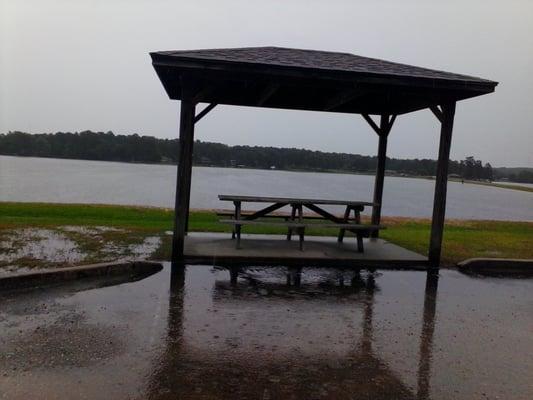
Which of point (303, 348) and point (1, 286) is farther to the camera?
point (1, 286)

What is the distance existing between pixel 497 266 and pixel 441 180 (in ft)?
5.96

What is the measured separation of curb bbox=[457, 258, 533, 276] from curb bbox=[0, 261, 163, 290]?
5.15m

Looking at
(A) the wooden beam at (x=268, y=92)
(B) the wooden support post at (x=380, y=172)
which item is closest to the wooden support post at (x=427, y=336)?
(B) the wooden support post at (x=380, y=172)

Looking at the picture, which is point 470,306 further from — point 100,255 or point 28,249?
point 28,249

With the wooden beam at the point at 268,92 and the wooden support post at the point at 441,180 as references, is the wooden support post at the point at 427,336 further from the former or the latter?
the wooden beam at the point at 268,92


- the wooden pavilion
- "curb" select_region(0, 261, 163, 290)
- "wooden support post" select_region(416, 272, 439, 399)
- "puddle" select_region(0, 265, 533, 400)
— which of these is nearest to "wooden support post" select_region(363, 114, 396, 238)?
the wooden pavilion

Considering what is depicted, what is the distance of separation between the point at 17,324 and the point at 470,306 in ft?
16.7

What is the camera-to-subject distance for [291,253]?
803cm

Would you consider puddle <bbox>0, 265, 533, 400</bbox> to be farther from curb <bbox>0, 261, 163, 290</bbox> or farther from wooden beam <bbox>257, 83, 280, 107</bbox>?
wooden beam <bbox>257, 83, 280, 107</bbox>

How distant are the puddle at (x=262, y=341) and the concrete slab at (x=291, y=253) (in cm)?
103

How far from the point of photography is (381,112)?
10.6 meters

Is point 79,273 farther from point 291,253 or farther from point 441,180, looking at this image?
point 441,180

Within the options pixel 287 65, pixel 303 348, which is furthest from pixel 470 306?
pixel 287 65

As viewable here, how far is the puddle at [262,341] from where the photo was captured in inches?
133
